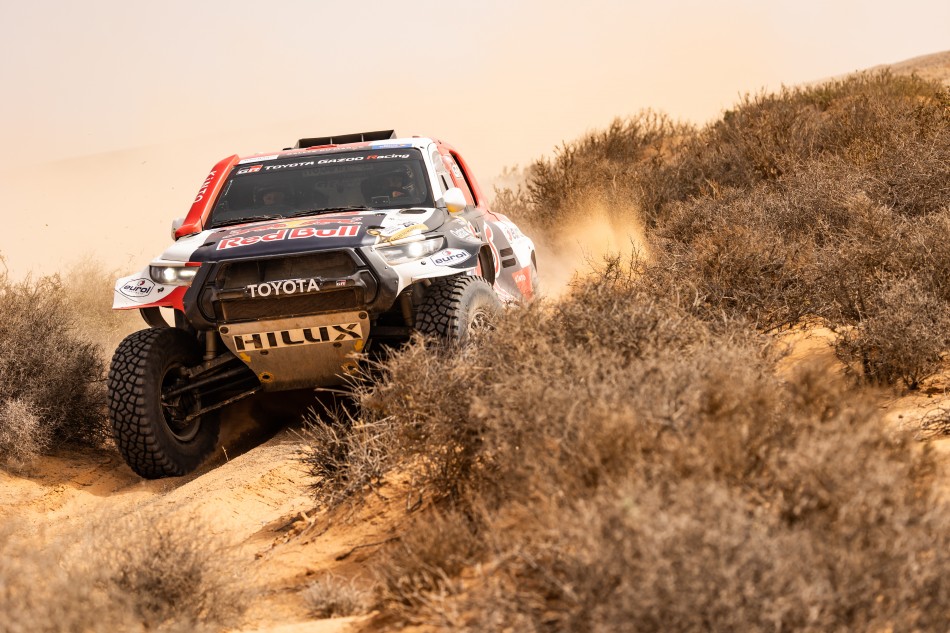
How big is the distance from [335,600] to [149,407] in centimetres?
302

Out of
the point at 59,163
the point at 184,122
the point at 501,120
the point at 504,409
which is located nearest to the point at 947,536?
the point at 504,409

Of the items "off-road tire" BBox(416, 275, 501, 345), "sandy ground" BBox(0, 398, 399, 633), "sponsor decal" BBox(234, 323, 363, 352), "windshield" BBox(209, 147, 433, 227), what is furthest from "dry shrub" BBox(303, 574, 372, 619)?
"windshield" BBox(209, 147, 433, 227)

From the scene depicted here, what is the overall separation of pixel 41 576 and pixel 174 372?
3.66 metres

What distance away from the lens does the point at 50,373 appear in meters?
7.90

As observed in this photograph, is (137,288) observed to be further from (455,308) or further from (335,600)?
(335,600)

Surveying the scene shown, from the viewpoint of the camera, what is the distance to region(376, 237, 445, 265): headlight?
21.2 ft

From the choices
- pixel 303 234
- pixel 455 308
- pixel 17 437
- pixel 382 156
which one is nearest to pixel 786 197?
pixel 382 156

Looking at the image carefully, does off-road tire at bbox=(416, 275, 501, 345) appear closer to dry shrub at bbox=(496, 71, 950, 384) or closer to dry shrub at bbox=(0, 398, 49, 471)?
dry shrub at bbox=(496, 71, 950, 384)

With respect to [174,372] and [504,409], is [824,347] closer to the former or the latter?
[504,409]

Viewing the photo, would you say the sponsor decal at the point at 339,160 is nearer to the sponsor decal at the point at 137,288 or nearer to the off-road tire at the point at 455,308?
the off-road tire at the point at 455,308

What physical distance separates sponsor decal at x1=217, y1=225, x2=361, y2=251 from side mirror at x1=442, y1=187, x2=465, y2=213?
98cm

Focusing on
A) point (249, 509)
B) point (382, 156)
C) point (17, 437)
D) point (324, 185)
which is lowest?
point (249, 509)

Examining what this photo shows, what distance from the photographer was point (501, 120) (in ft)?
221

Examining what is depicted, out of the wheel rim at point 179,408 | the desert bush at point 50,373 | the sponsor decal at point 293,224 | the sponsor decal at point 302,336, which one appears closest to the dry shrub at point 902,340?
the sponsor decal at point 302,336
